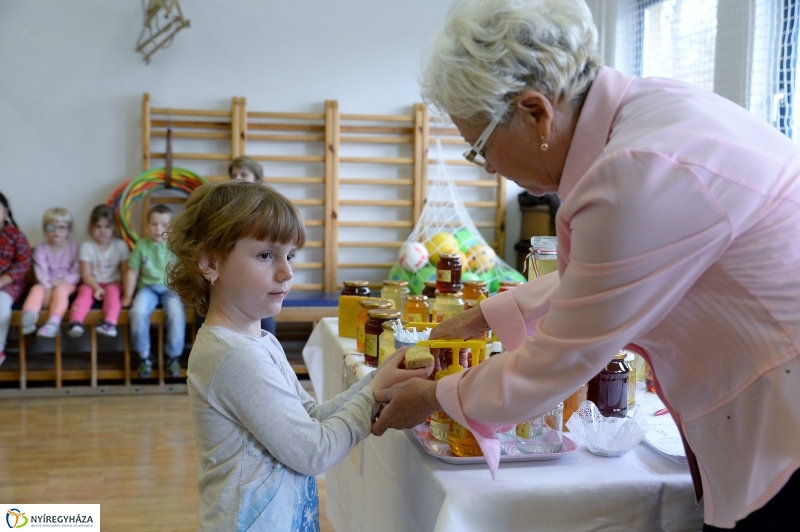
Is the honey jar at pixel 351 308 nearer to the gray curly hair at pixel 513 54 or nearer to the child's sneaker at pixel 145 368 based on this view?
the gray curly hair at pixel 513 54

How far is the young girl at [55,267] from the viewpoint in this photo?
406 cm

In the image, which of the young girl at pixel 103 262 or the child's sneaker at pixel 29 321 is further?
the young girl at pixel 103 262

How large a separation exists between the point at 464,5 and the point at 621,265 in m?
0.46

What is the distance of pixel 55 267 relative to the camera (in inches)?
169

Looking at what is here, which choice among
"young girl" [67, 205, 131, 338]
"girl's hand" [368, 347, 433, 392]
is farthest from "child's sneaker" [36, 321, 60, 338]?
"girl's hand" [368, 347, 433, 392]

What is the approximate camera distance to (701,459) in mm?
944

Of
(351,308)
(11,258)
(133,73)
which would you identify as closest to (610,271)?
(351,308)

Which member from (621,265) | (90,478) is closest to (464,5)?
(621,265)

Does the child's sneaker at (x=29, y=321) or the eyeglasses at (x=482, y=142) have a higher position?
the eyeglasses at (x=482, y=142)

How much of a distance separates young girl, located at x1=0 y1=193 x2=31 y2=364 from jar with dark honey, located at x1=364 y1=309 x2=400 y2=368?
3098 millimetres

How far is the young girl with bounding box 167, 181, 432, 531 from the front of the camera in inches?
46.9

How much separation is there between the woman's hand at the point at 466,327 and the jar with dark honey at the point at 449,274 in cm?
55

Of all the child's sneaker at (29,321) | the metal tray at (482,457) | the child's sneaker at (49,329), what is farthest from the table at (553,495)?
the child's sneaker at (29,321)

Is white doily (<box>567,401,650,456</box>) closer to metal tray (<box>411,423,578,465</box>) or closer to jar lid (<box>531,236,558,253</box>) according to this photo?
metal tray (<box>411,423,578,465</box>)
